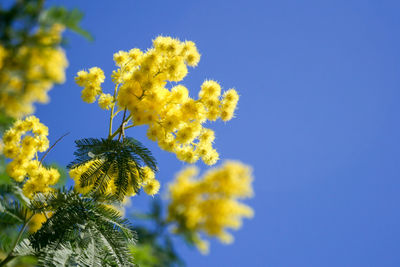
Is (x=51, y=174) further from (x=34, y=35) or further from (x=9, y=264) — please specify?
(x=34, y=35)

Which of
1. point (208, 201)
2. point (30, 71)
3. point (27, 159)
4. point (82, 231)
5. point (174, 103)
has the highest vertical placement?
point (174, 103)

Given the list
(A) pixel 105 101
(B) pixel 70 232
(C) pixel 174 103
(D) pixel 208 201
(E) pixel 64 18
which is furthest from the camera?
(A) pixel 105 101

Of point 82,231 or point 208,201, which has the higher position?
point 82,231

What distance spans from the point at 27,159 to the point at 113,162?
1.14 metres

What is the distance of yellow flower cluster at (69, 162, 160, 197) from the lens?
3330mm

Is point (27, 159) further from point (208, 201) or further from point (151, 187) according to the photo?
point (208, 201)

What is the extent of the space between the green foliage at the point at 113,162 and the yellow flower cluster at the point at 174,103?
0.84 ft

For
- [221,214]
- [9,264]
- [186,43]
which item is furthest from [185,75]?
[221,214]

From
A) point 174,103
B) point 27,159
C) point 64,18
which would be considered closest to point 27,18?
point 64,18

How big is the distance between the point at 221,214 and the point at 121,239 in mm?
2585

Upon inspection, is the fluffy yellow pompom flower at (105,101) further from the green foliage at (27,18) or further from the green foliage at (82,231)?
the green foliage at (27,18)

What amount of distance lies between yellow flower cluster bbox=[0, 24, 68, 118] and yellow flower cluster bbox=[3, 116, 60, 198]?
2.59m

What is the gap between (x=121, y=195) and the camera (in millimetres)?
3354

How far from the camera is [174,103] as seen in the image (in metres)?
3.29
